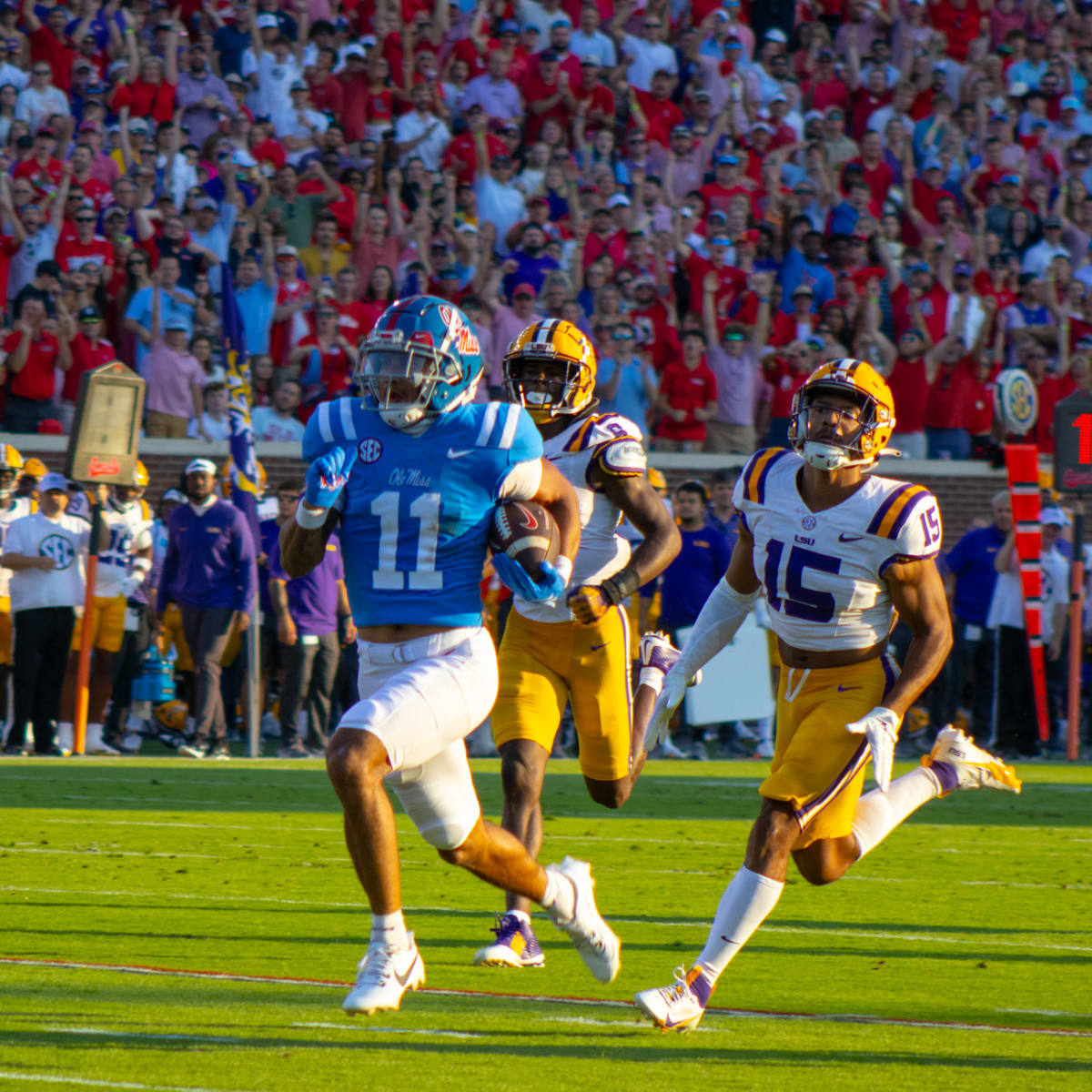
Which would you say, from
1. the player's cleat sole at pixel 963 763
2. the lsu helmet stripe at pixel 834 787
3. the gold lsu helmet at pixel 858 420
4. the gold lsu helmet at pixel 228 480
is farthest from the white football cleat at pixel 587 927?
the gold lsu helmet at pixel 228 480

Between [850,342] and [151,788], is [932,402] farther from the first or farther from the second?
[151,788]

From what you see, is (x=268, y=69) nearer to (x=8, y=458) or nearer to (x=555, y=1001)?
(x=8, y=458)

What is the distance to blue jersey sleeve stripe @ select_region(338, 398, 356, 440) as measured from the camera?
5.04m

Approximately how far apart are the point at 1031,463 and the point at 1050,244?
563 cm

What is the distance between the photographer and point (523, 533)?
16.1 feet

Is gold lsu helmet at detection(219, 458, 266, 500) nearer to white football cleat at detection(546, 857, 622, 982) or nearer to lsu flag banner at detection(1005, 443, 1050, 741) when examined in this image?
lsu flag banner at detection(1005, 443, 1050, 741)

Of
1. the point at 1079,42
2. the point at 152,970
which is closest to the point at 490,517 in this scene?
the point at 152,970

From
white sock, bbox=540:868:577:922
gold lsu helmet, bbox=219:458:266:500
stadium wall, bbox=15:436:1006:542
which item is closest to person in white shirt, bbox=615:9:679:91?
stadium wall, bbox=15:436:1006:542

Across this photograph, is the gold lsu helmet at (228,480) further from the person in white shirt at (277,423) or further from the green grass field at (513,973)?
the green grass field at (513,973)

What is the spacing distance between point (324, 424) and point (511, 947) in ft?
5.97

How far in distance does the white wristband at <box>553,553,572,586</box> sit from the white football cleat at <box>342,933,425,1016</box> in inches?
39.5

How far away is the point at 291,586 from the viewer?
13.8 m

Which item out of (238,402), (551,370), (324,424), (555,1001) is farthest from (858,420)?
(238,402)

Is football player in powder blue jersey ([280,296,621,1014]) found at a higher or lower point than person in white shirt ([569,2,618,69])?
lower
